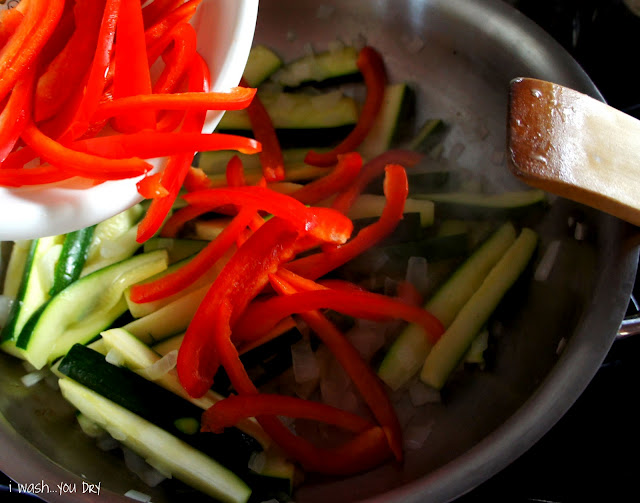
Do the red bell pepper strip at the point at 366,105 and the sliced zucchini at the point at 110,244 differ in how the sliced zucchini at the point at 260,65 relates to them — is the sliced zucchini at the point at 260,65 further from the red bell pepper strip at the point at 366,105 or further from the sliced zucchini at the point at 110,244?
the sliced zucchini at the point at 110,244

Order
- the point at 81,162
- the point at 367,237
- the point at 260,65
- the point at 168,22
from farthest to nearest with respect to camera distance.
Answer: the point at 260,65 → the point at 367,237 → the point at 168,22 → the point at 81,162

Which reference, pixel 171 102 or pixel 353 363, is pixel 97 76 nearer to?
pixel 171 102

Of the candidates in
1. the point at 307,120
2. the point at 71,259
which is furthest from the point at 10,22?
the point at 307,120

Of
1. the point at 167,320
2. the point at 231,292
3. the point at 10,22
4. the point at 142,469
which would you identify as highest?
the point at 10,22

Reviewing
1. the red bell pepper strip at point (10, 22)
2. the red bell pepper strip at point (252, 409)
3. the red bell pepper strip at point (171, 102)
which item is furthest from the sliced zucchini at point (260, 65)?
the red bell pepper strip at point (252, 409)

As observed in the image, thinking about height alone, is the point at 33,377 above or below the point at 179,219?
below

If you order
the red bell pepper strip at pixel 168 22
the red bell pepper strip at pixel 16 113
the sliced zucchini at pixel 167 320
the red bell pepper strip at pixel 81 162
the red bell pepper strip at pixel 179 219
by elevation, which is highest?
the red bell pepper strip at pixel 168 22

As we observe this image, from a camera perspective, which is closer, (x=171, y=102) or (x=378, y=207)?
(x=171, y=102)
